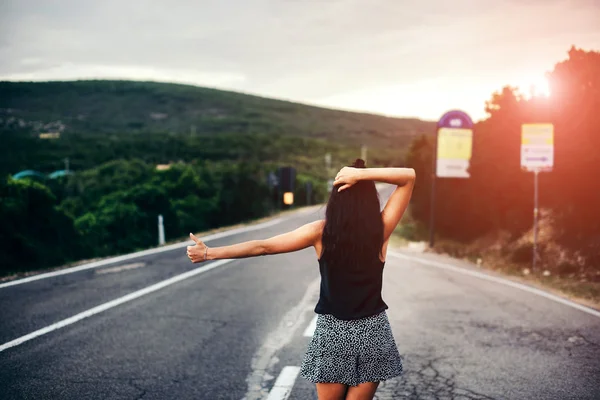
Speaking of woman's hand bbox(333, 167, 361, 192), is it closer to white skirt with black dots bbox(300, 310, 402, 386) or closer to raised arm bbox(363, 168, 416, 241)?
raised arm bbox(363, 168, 416, 241)

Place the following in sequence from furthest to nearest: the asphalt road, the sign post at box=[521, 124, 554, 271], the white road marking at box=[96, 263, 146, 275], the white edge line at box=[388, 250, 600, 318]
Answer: the sign post at box=[521, 124, 554, 271]
the white road marking at box=[96, 263, 146, 275]
the white edge line at box=[388, 250, 600, 318]
the asphalt road

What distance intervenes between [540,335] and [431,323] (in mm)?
1348

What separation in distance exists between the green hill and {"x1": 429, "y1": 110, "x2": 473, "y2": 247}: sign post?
51.1m

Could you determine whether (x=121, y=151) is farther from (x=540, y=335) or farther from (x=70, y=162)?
(x=540, y=335)

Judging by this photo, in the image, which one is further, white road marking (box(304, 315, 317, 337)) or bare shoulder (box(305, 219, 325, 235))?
white road marking (box(304, 315, 317, 337))

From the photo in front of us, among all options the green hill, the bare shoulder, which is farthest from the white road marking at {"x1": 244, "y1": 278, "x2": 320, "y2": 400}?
the green hill

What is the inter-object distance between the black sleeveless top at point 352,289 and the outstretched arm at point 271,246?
→ 149mm

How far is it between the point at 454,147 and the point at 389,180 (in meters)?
16.0

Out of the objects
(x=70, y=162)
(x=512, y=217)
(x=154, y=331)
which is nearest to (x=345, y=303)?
(x=154, y=331)

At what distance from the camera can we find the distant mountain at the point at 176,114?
328 feet

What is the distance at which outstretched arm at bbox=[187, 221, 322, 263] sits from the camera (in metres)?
2.81

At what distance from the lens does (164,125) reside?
12700 centimetres

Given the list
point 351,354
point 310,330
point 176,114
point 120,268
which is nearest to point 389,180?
point 351,354

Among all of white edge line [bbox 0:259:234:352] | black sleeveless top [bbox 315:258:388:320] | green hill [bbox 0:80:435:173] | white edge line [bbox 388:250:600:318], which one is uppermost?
green hill [bbox 0:80:435:173]
